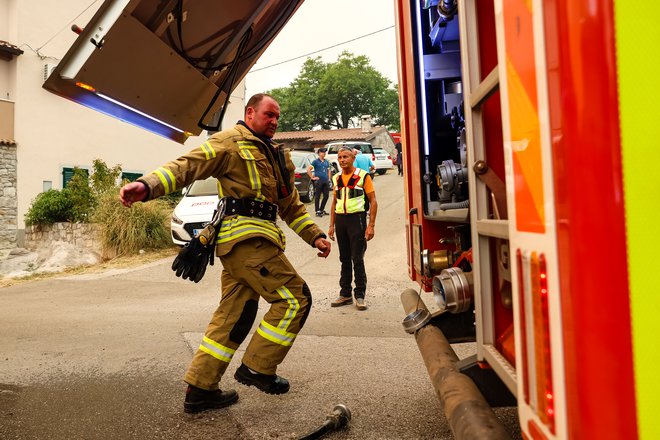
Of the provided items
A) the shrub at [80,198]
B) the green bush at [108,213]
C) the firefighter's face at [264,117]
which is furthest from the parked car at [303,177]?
the firefighter's face at [264,117]

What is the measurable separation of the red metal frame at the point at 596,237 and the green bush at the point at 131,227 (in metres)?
11.8

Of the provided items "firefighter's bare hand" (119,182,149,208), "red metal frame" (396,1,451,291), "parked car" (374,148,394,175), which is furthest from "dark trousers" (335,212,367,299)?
"parked car" (374,148,394,175)

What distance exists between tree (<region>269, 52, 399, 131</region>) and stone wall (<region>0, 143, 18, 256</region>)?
138 feet

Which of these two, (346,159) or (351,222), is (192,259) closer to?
(351,222)

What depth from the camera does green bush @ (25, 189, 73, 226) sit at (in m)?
14.3

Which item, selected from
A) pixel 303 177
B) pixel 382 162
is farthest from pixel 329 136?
pixel 303 177

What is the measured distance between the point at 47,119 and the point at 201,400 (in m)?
16.7

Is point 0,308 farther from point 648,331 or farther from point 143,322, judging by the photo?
point 648,331

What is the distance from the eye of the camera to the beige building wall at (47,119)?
16234 millimetres

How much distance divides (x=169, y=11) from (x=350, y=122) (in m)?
55.4

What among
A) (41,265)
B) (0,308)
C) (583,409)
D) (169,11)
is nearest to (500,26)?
(583,409)

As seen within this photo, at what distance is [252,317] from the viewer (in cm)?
316

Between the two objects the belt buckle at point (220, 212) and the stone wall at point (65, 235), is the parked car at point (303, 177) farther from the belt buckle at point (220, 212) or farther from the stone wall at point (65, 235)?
the belt buckle at point (220, 212)

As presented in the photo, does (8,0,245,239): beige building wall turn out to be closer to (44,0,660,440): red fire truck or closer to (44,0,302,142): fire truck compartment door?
(44,0,302,142): fire truck compartment door
